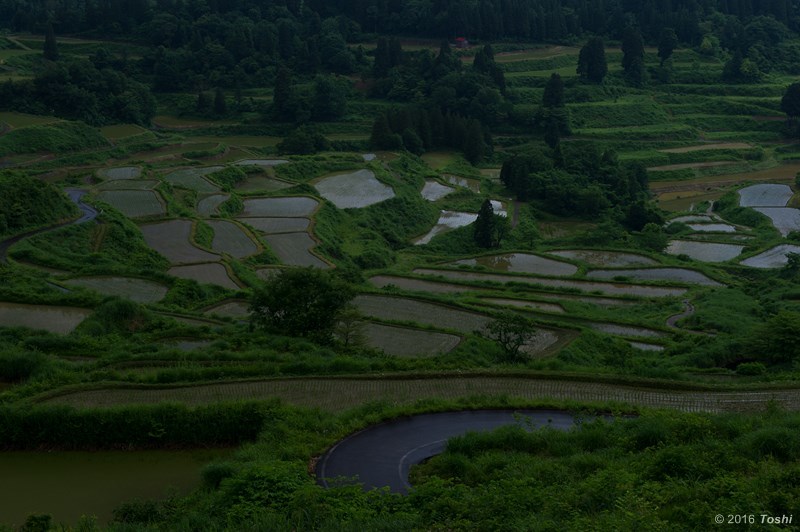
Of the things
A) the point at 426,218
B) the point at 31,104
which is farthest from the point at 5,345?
the point at 31,104

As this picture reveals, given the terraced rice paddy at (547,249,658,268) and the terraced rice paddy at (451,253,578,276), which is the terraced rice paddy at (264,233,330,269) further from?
the terraced rice paddy at (547,249,658,268)

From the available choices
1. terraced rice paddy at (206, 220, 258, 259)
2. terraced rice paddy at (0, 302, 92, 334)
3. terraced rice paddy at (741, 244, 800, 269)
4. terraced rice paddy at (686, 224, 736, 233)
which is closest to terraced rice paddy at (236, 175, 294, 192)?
terraced rice paddy at (206, 220, 258, 259)

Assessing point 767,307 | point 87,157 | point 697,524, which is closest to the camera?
point 697,524

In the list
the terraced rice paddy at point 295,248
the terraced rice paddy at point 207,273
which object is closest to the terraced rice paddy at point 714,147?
the terraced rice paddy at point 295,248

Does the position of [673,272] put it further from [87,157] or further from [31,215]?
[87,157]

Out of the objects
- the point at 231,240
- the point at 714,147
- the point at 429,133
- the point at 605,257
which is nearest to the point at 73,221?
the point at 231,240
